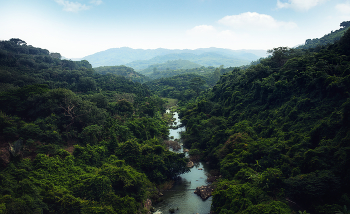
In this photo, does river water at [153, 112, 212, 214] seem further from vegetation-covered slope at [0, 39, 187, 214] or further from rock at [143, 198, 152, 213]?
vegetation-covered slope at [0, 39, 187, 214]

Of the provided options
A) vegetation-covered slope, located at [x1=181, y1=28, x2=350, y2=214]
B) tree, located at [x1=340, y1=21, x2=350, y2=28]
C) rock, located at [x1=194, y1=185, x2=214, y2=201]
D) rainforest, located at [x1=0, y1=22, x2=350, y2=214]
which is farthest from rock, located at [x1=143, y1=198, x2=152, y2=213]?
tree, located at [x1=340, y1=21, x2=350, y2=28]

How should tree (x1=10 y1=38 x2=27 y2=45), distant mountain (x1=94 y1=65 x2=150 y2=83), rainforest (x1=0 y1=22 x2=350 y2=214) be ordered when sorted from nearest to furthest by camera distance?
Answer: rainforest (x1=0 y1=22 x2=350 y2=214) → tree (x1=10 y1=38 x2=27 y2=45) → distant mountain (x1=94 y1=65 x2=150 y2=83)

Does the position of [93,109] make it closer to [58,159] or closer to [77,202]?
[58,159]

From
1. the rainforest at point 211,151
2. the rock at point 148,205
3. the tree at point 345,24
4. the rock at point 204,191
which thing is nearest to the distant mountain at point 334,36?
the tree at point 345,24

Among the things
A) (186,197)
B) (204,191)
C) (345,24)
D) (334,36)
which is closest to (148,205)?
(186,197)

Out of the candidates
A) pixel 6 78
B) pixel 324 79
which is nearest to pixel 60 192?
pixel 324 79

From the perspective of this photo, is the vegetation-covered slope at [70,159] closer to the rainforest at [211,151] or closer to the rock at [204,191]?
the rainforest at [211,151]
